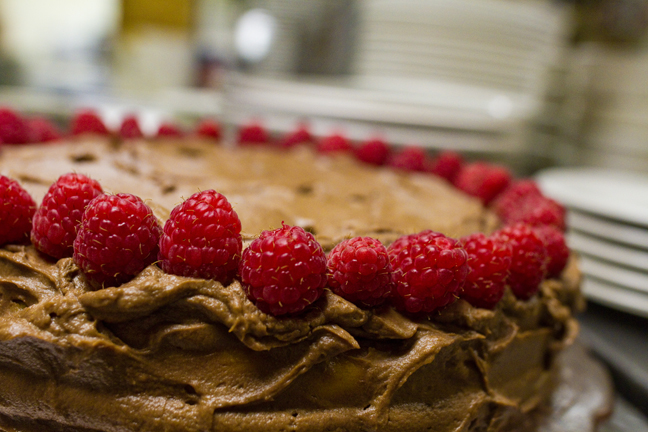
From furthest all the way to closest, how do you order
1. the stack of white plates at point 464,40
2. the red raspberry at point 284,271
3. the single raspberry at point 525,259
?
the stack of white plates at point 464,40
the single raspberry at point 525,259
the red raspberry at point 284,271

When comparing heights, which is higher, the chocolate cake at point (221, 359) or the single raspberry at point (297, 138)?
the single raspberry at point (297, 138)

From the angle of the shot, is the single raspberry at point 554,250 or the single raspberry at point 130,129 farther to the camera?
the single raspberry at point 130,129

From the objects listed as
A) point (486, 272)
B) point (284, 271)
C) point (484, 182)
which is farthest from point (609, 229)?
point (284, 271)

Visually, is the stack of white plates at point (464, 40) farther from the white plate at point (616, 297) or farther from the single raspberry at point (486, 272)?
the single raspberry at point (486, 272)

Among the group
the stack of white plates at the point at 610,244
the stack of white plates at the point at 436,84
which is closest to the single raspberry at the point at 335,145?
the stack of white plates at the point at 436,84

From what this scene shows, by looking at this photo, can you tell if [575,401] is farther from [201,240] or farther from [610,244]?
[201,240]

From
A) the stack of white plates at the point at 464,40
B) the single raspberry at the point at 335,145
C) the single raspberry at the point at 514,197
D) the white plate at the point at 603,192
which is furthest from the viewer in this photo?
the stack of white plates at the point at 464,40
